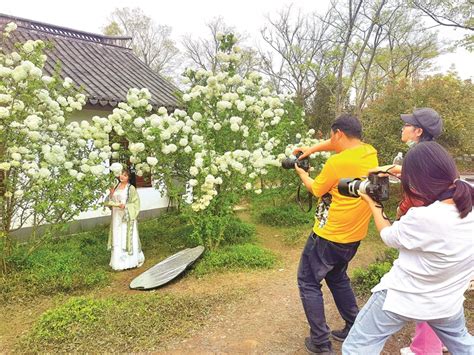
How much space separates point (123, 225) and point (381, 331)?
4.74m

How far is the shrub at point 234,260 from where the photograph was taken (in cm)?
551

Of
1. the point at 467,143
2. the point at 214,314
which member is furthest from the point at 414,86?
the point at 214,314

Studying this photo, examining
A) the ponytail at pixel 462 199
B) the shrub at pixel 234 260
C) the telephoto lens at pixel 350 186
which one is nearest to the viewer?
the ponytail at pixel 462 199

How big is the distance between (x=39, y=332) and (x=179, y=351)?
4.77 feet

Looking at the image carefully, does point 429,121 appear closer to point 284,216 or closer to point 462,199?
point 462,199

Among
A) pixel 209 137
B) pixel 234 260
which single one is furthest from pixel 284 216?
pixel 209 137

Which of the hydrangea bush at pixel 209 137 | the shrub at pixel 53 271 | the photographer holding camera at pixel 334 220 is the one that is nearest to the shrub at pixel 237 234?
the hydrangea bush at pixel 209 137

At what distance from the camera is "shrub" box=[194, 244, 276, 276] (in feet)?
18.1

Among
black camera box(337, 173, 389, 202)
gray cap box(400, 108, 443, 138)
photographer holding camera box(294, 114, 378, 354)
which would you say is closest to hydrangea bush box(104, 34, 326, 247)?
photographer holding camera box(294, 114, 378, 354)

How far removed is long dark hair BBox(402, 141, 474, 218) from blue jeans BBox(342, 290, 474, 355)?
60cm

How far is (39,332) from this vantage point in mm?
3580

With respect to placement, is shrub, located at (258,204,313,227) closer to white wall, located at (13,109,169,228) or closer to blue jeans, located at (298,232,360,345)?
white wall, located at (13,109,169,228)

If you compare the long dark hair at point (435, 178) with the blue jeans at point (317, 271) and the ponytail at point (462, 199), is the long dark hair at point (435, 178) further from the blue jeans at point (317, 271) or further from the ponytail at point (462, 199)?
the blue jeans at point (317, 271)

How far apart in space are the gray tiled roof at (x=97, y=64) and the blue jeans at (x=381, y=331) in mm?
6684
